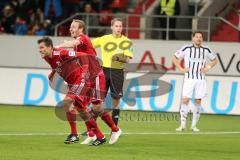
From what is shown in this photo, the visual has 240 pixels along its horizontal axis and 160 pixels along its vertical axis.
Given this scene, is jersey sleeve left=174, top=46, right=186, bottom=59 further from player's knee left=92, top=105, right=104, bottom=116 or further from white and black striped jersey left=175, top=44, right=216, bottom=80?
player's knee left=92, top=105, right=104, bottom=116

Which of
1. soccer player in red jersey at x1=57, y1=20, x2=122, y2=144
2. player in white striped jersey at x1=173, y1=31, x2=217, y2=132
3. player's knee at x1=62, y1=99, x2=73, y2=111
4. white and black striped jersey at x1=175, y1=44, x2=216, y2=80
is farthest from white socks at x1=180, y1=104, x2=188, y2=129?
player's knee at x1=62, y1=99, x2=73, y2=111

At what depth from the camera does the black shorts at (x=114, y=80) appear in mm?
17002

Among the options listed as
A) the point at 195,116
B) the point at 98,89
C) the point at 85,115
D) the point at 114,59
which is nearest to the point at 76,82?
the point at 85,115

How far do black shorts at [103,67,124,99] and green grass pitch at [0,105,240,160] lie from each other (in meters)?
0.81

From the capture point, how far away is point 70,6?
30.0 metres

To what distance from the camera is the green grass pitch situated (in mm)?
13211

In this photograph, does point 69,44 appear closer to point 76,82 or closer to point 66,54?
point 66,54

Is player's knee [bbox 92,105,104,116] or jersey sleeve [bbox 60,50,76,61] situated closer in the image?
jersey sleeve [bbox 60,50,76,61]

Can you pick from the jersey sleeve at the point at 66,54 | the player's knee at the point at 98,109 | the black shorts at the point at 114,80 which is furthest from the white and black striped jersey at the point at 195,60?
the jersey sleeve at the point at 66,54

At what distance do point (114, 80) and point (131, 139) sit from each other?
157 centimetres

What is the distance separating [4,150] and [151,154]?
227cm

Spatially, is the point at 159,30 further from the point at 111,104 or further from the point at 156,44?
the point at 111,104

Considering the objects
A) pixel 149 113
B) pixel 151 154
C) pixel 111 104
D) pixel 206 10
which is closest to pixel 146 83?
pixel 149 113

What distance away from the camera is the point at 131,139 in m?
16.0
